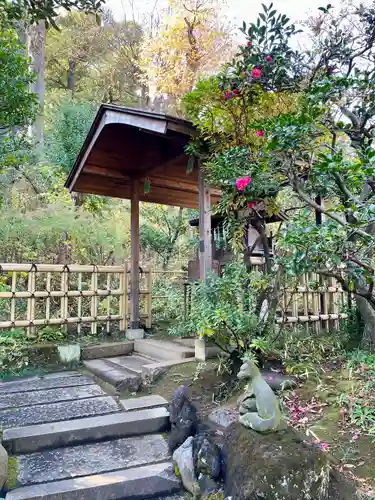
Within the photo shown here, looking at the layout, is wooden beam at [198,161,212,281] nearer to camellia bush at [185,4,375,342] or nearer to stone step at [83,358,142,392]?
camellia bush at [185,4,375,342]

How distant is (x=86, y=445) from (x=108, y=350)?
2349 mm

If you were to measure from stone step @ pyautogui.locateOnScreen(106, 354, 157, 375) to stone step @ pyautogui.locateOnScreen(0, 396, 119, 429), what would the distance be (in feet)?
2.27

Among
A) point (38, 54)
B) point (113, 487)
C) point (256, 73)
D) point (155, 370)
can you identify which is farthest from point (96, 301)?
point (38, 54)

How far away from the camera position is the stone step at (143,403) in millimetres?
3455

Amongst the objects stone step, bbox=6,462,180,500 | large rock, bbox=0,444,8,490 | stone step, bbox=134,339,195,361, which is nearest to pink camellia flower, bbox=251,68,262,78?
stone step, bbox=134,339,195,361

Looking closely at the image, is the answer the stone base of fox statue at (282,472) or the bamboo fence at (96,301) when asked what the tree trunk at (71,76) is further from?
the stone base of fox statue at (282,472)

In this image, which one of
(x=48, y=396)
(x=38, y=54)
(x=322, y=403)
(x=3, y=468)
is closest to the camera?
(x=3, y=468)

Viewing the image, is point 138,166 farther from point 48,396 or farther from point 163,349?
point 48,396

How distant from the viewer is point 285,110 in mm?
4066

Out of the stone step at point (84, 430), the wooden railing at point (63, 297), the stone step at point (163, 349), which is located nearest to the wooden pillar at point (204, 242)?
the stone step at point (163, 349)

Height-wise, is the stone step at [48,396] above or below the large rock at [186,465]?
above

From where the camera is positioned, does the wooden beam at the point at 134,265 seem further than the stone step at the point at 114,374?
Yes

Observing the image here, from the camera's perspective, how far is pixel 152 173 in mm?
5832

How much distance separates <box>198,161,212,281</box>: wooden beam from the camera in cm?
427
